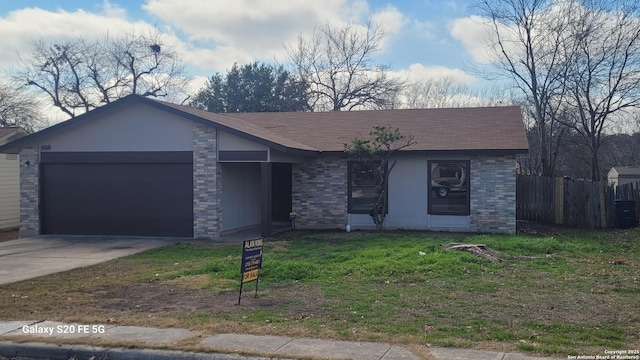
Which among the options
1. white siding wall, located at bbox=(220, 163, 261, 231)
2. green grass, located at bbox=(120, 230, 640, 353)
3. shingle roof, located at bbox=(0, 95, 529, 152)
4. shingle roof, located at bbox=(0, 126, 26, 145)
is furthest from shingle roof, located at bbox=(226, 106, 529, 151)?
shingle roof, located at bbox=(0, 126, 26, 145)

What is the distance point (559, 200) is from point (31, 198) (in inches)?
689

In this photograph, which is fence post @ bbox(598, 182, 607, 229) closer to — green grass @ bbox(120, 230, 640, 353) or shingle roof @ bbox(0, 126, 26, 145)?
green grass @ bbox(120, 230, 640, 353)

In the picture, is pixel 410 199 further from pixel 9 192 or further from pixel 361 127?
→ pixel 9 192

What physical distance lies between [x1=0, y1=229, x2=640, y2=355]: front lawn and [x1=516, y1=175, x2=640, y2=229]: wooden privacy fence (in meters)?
6.45

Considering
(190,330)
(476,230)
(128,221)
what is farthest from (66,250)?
(476,230)

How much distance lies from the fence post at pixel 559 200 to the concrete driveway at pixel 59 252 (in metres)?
12.9

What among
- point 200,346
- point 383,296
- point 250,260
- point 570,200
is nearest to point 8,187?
point 250,260

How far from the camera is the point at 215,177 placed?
55.9ft

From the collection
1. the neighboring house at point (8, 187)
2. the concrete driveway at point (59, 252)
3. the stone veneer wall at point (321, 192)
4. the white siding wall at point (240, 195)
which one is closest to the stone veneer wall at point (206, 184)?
the white siding wall at point (240, 195)

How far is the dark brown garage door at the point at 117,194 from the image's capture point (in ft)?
57.6

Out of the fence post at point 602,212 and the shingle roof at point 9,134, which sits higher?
the shingle roof at point 9,134

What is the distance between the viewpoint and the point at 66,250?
49.5 ft

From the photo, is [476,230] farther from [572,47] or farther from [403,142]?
[572,47]

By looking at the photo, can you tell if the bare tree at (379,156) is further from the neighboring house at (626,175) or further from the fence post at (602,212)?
the neighboring house at (626,175)
